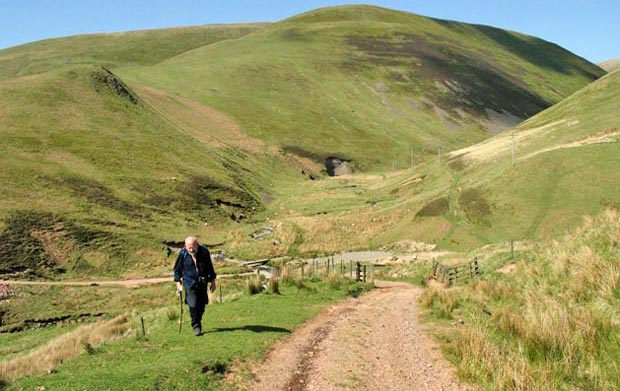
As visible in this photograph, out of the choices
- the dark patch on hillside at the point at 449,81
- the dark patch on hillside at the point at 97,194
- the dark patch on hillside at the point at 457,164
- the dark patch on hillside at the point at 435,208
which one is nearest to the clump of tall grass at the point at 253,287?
the dark patch on hillside at the point at 435,208

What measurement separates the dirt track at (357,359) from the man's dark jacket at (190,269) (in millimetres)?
2733

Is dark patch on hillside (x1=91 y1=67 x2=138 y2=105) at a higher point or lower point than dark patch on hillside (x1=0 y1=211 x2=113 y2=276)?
higher

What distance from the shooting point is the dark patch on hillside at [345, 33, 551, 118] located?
167000mm

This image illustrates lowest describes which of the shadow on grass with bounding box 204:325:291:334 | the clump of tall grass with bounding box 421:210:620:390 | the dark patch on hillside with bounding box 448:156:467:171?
the shadow on grass with bounding box 204:325:291:334

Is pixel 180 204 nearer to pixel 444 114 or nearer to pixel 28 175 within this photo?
pixel 28 175

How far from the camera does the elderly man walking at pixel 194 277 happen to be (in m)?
14.8

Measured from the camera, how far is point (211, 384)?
10969 millimetres

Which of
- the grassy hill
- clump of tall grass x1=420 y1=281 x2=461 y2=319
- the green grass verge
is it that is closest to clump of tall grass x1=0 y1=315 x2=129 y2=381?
the green grass verge

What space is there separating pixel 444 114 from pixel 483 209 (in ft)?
371

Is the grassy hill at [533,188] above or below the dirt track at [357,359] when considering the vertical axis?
above

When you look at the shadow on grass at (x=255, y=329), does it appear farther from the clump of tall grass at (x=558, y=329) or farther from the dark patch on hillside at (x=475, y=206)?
the dark patch on hillside at (x=475, y=206)

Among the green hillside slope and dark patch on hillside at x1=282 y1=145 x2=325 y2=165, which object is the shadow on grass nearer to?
the green hillside slope

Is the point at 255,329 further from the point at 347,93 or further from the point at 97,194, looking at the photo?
the point at 347,93

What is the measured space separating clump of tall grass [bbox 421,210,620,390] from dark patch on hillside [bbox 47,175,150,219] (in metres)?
40.6
